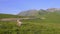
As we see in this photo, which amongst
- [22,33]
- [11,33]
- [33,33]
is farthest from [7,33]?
[33,33]

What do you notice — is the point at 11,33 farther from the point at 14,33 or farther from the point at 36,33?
the point at 36,33

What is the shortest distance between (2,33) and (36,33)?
5.63 m

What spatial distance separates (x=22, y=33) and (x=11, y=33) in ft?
5.66

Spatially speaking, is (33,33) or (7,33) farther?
(33,33)

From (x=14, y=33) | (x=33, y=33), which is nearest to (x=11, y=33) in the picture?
(x=14, y=33)

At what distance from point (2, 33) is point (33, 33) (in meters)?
5.03

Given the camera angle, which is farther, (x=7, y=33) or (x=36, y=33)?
(x=36, y=33)

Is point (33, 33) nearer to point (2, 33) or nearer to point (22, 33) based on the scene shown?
point (22, 33)

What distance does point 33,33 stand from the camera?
83.5 ft

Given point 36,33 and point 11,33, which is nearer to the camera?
point 11,33

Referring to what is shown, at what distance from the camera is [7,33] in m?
23.8

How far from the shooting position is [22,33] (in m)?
24.5

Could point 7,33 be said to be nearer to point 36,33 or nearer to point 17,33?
point 17,33

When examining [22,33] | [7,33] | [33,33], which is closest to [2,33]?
[7,33]
